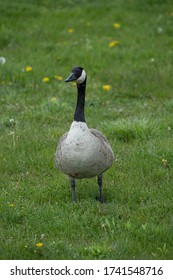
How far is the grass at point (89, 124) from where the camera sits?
6090 millimetres

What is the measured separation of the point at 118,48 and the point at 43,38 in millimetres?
1743

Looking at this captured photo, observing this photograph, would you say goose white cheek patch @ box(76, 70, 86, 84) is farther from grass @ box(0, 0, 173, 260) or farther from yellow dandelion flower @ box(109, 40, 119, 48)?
yellow dandelion flower @ box(109, 40, 119, 48)

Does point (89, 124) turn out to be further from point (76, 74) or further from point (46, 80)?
point (76, 74)

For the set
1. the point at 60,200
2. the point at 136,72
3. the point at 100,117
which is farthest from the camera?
the point at 136,72

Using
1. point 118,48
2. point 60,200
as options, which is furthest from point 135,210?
point 118,48

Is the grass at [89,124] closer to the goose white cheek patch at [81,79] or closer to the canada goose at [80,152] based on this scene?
the canada goose at [80,152]

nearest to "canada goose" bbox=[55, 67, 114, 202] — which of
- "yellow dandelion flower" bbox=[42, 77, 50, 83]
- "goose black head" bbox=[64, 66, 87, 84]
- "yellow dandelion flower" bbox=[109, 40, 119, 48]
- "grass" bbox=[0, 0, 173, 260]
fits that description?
"goose black head" bbox=[64, 66, 87, 84]

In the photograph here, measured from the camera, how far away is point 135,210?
265 inches

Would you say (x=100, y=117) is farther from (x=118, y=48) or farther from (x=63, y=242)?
(x=63, y=242)

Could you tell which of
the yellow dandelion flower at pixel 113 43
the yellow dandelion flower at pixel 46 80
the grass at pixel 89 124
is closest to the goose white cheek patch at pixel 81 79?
the grass at pixel 89 124

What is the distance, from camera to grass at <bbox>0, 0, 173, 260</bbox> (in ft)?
20.0

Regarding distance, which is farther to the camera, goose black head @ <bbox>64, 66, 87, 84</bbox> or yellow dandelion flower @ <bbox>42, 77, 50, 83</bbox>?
yellow dandelion flower @ <bbox>42, 77, 50, 83</bbox>

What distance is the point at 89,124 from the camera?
9.57 metres

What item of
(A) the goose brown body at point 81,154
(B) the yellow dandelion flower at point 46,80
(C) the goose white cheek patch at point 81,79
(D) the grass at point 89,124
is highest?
(C) the goose white cheek patch at point 81,79
